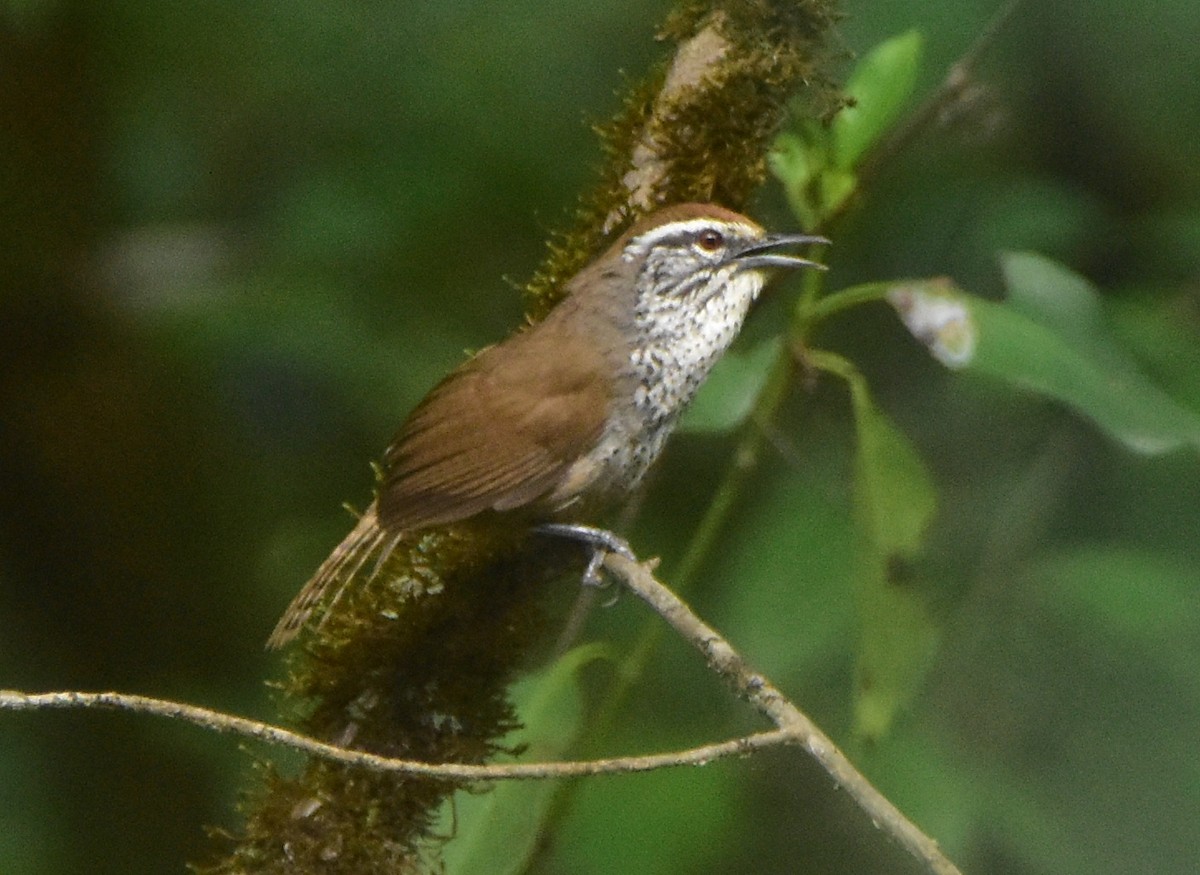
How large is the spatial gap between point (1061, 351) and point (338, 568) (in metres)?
1.21

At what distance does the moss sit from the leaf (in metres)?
0.48

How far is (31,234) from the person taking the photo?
4113mm

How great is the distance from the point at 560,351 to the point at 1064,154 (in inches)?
69.4

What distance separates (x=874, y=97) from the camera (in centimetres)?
262

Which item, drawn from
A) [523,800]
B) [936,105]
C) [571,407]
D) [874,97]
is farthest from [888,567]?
[936,105]

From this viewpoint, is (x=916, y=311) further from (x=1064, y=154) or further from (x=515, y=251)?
(x=515, y=251)

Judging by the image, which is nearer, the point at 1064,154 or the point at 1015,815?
the point at 1015,815

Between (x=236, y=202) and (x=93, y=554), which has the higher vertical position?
(x=236, y=202)

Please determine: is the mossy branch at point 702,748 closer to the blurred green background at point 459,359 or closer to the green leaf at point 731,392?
the green leaf at point 731,392

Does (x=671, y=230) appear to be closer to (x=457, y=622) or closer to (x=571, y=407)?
(x=571, y=407)

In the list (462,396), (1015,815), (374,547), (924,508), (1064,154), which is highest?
(1064,154)

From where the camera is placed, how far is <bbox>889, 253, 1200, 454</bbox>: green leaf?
2.42 m

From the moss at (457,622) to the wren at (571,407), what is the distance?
63 millimetres

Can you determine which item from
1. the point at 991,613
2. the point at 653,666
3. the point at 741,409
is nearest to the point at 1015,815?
the point at 991,613
